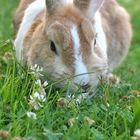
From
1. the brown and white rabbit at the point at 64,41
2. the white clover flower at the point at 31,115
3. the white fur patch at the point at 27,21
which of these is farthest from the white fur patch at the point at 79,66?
the white fur patch at the point at 27,21

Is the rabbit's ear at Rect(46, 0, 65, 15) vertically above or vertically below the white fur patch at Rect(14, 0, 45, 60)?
above

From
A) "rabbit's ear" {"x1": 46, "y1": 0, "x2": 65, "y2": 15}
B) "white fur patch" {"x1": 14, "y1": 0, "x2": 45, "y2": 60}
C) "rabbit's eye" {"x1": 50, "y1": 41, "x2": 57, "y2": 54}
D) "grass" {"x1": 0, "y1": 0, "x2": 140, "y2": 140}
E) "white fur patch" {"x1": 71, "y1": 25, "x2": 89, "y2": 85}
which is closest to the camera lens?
"grass" {"x1": 0, "y1": 0, "x2": 140, "y2": 140}

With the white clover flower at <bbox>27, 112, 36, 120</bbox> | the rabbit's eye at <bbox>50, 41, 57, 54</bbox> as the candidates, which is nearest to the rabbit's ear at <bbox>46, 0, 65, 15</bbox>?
the rabbit's eye at <bbox>50, 41, 57, 54</bbox>

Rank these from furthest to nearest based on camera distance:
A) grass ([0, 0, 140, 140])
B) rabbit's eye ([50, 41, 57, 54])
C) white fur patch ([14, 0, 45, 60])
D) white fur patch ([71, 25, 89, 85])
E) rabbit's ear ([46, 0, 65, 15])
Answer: white fur patch ([14, 0, 45, 60]), rabbit's ear ([46, 0, 65, 15]), rabbit's eye ([50, 41, 57, 54]), white fur patch ([71, 25, 89, 85]), grass ([0, 0, 140, 140])

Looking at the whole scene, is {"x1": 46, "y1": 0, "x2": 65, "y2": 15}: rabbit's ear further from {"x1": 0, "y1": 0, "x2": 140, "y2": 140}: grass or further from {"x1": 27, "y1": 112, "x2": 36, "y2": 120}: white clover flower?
{"x1": 27, "y1": 112, "x2": 36, "y2": 120}: white clover flower

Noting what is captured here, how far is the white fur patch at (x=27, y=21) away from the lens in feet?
16.8

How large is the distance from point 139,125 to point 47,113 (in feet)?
2.10

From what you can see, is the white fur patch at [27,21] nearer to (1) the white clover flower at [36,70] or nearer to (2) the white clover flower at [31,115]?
→ (1) the white clover flower at [36,70]

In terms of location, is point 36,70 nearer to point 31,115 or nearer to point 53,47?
point 53,47

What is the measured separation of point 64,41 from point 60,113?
0.63 metres

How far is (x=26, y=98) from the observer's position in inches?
162

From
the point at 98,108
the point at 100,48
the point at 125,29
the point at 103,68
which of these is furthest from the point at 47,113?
the point at 125,29

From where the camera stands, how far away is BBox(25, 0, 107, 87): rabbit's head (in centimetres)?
426

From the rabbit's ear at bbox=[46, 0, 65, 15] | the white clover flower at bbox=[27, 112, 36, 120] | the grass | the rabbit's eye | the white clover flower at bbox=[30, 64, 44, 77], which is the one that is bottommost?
the grass
